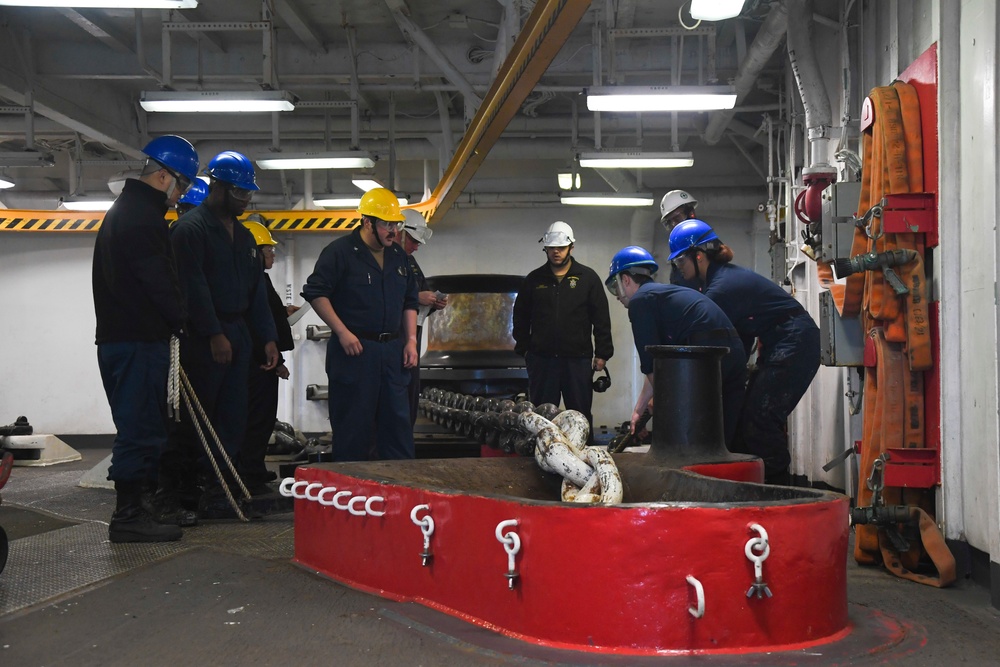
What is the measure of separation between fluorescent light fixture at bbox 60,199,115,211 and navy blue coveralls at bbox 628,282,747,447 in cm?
782

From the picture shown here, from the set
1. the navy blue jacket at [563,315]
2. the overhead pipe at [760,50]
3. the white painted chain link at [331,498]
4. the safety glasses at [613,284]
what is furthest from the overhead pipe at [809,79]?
the white painted chain link at [331,498]

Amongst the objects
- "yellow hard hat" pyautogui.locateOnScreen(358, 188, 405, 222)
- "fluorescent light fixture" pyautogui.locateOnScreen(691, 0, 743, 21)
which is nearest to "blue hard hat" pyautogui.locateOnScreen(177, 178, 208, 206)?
"yellow hard hat" pyautogui.locateOnScreen(358, 188, 405, 222)

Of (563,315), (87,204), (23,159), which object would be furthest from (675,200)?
(87,204)

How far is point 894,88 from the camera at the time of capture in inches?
160

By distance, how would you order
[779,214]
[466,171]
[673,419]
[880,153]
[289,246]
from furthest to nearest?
1. [289,246]
2. [466,171]
3. [779,214]
4. [880,153]
5. [673,419]

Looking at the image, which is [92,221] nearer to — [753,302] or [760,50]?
[760,50]

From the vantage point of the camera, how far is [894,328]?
3846 millimetres

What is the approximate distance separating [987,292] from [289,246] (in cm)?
970

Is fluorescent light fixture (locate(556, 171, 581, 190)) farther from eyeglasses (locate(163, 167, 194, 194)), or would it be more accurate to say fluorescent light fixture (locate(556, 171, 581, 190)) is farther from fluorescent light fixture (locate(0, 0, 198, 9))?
eyeglasses (locate(163, 167, 194, 194))

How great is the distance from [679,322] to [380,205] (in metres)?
1.71

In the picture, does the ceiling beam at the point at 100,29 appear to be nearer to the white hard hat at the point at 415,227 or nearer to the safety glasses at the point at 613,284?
the white hard hat at the point at 415,227

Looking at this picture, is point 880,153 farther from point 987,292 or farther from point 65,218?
point 65,218

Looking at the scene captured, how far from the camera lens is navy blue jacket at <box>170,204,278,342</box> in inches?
183

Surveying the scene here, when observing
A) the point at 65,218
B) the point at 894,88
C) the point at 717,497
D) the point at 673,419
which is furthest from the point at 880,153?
the point at 65,218
